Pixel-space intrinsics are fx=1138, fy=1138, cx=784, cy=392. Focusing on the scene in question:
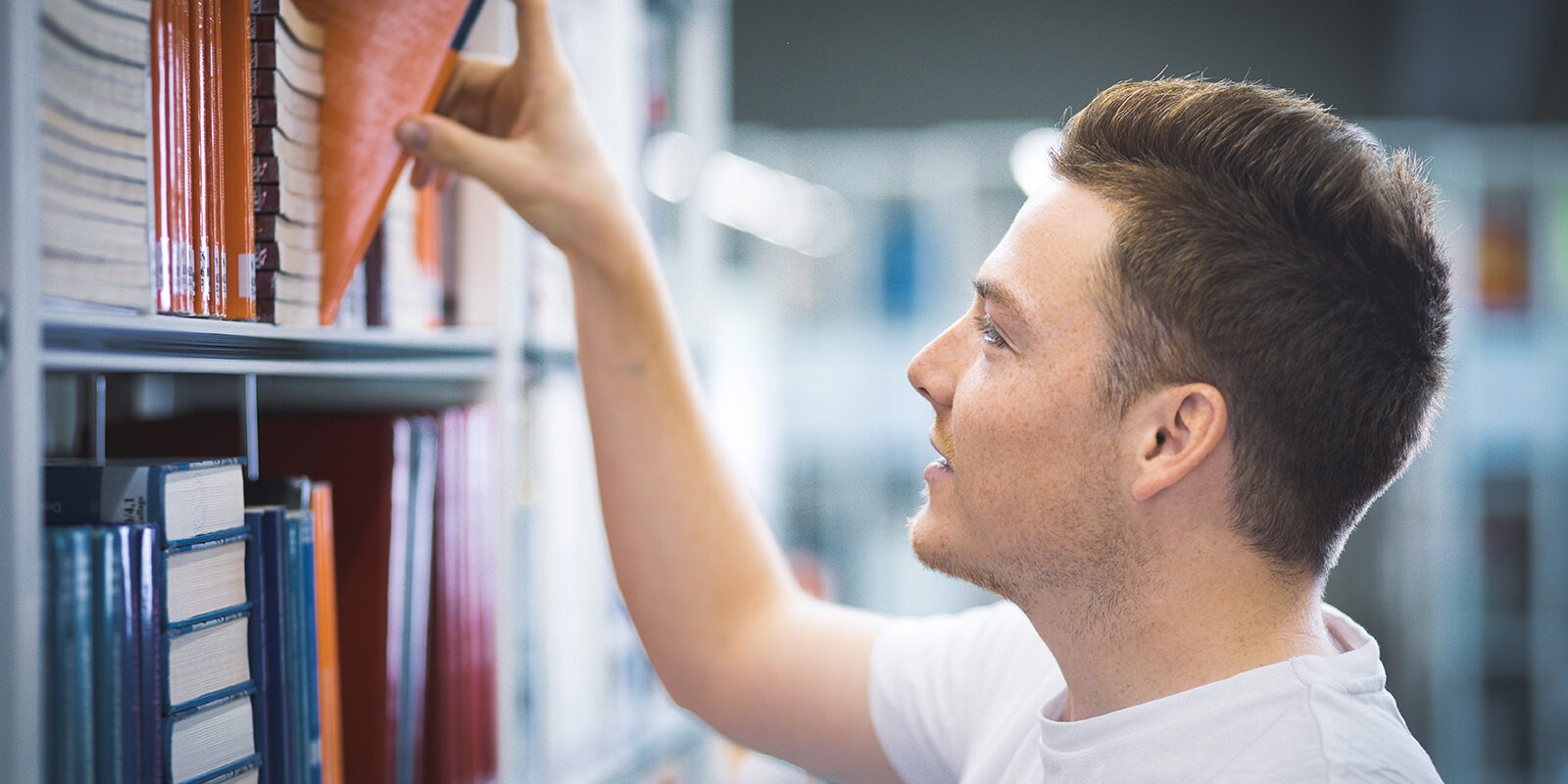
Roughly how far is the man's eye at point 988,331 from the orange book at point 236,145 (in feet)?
2.05

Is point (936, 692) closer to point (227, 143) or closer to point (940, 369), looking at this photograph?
point (940, 369)

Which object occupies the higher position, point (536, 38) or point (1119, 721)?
point (536, 38)

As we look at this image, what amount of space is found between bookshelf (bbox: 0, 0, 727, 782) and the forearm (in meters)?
0.15

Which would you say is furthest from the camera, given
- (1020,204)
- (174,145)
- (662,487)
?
(1020,204)

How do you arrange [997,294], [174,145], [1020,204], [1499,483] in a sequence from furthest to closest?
[1020,204]
[1499,483]
[997,294]
[174,145]

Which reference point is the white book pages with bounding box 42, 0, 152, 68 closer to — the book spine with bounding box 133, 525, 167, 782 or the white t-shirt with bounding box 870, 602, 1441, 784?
the book spine with bounding box 133, 525, 167, 782

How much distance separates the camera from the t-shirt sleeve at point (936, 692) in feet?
3.91

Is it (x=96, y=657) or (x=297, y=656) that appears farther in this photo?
(x=297, y=656)

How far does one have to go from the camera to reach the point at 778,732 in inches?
50.1

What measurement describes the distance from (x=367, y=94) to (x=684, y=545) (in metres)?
0.57

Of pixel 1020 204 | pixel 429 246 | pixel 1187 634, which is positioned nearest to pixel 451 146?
pixel 429 246

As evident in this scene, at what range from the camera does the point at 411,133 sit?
3.29ft

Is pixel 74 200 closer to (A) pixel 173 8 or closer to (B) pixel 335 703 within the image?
(A) pixel 173 8

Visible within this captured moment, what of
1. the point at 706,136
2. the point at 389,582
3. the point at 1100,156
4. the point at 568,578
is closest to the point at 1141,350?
the point at 1100,156
